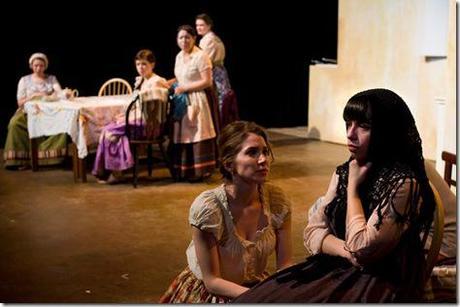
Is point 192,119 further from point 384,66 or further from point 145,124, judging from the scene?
point 384,66

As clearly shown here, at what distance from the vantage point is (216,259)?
94.1 inches

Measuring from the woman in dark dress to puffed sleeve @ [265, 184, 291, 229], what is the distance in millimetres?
297

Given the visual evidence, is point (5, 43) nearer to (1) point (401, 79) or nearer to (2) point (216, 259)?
(1) point (401, 79)

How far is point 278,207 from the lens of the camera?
2.53 metres

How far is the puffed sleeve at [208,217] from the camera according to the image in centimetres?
238

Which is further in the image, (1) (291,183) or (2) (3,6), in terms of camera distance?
(2) (3,6)

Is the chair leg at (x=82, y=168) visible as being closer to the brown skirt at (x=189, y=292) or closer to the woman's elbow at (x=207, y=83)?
the woman's elbow at (x=207, y=83)

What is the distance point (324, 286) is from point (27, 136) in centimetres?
503

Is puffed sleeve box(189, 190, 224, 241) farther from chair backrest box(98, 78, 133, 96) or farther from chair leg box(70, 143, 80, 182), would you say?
chair backrest box(98, 78, 133, 96)

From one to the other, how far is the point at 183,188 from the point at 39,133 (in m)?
1.35

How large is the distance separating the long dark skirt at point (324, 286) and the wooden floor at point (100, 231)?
4.73 feet

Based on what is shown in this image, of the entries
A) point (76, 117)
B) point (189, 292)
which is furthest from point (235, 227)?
point (76, 117)

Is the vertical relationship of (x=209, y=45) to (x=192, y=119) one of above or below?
above

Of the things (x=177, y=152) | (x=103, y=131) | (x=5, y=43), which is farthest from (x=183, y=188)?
(x=5, y=43)
